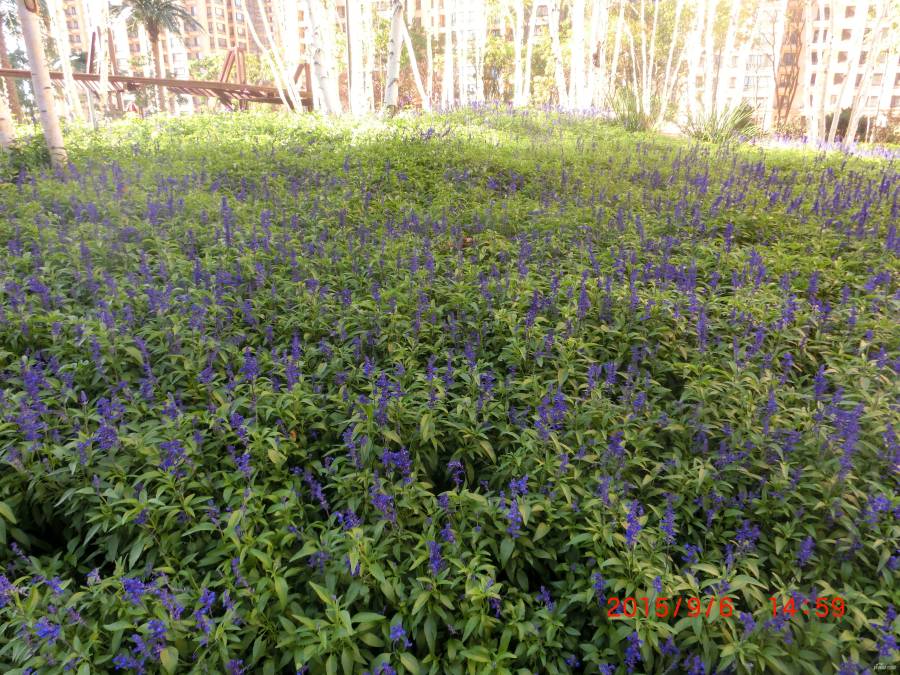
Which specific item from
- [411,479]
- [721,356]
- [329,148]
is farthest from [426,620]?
A: [329,148]

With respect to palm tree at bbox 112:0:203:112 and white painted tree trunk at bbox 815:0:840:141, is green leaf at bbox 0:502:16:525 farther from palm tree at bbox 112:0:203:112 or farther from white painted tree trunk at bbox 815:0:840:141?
palm tree at bbox 112:0:203:112

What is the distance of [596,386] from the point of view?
11.6 ft

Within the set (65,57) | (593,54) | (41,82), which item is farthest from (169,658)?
(593,54)

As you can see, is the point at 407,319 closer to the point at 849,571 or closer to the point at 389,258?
the point at 389,258

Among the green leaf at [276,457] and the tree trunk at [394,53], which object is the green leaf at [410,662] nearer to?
the green leaf at [276,457]

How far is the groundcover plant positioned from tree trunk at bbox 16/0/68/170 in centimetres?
329

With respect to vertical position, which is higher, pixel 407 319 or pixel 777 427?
pixel 407 319

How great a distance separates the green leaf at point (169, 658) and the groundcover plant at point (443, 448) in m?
0.01

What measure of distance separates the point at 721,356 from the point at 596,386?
1.26 metres

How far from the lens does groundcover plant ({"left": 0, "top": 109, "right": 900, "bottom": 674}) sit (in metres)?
2.35
